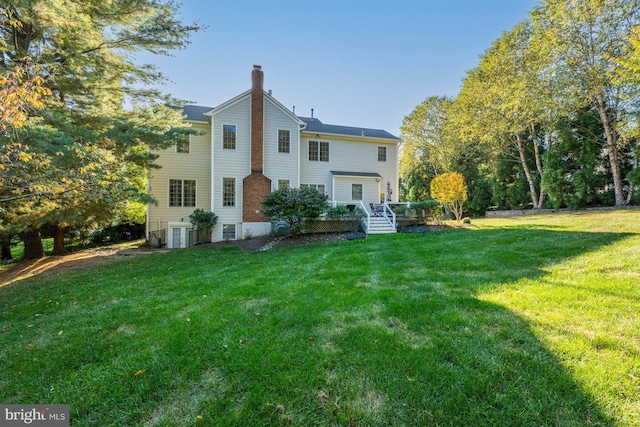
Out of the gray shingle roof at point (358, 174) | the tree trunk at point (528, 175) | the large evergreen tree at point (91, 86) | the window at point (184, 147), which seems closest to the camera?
the large evergreen tree at point (91, 86)

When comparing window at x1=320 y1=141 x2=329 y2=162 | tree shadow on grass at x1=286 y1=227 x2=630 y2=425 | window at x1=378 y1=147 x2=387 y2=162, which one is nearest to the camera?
tree shadow on grass at x1=286 y1=227 x2=630 y2=425

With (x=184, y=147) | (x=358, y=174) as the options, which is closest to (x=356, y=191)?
(x=358, y=174)

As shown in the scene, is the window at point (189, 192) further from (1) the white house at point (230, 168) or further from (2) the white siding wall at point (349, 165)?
(2) the white siding wall at point (349, 165)

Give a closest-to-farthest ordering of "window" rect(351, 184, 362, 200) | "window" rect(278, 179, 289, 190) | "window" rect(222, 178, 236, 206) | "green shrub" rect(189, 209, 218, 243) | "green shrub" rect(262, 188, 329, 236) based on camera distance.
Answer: "green shrub" rect(262, 188, 329, 236) < "green shrub" rect(189, 209, 218, 243) < "window" rect(222, 178, 236, 206) < "window" rect(278, 179, 289, 190) < "window" rect(351, 184, 362, 200)

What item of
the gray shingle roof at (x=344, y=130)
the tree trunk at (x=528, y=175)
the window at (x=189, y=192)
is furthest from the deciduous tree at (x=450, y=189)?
the window at (x=189, y=192)

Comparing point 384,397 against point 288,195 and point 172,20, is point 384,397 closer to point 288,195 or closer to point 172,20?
point 288,195

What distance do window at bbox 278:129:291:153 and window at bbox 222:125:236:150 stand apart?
2499mm

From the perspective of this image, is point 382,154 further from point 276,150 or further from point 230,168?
A: point 230,168

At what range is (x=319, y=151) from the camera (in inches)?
661

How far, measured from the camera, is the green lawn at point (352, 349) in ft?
6.41

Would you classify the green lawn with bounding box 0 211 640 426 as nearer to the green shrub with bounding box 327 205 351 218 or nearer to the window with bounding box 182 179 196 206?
the green shrub with bounding box 327 205 351 218

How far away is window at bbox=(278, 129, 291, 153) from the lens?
15.1 metres

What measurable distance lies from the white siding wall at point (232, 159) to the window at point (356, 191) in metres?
6.55

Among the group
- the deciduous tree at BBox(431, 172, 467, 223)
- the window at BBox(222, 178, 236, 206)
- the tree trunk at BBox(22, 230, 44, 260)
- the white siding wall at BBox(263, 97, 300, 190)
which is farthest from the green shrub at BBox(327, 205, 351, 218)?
the tree trunk at BBox(22, 230, 44, 260)
